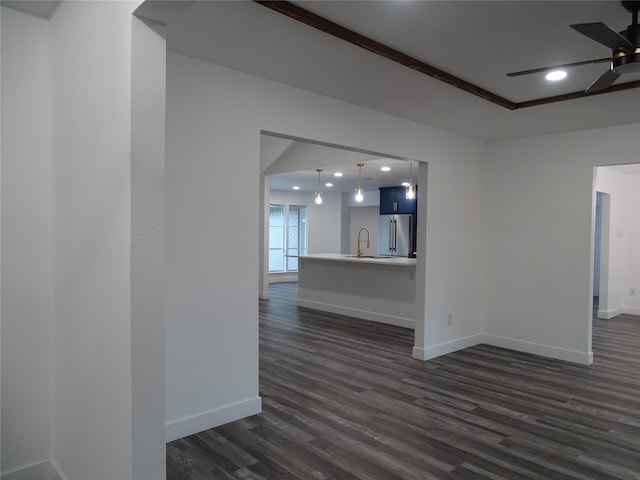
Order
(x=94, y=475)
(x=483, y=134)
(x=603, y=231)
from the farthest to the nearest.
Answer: (x=603, y=231) < (x=483, y=134) < (x=94, y=475)

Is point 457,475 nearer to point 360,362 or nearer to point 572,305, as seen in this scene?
point 360,362

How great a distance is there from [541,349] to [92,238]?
4894 mm

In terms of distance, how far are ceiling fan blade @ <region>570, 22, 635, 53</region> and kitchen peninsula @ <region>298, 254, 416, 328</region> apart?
4170 mm

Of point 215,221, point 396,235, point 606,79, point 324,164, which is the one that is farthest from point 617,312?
point 215,221

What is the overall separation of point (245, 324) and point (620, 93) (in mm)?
3610

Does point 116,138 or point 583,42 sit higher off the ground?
point 583,42

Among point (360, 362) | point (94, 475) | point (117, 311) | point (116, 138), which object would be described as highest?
point (116, 138)

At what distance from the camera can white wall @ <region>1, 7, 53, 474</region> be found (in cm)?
242

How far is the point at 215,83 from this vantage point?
3.04m

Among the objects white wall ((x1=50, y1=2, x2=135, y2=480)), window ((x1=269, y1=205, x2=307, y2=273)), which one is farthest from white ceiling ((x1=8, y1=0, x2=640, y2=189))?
window ((x1=269, y1=205, x2=307, y2=273))

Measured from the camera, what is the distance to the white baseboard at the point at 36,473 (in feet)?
7.98

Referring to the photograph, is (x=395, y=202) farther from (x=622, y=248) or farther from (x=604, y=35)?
(x=604, y=35)

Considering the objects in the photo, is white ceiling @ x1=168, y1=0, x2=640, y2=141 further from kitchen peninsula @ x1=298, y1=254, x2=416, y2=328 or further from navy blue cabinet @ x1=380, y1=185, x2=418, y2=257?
navy blue cabinet @ x1=380, y1=185, x2=418, y2=257

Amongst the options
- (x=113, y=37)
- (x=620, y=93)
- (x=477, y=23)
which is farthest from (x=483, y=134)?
(x=113, y=37)
